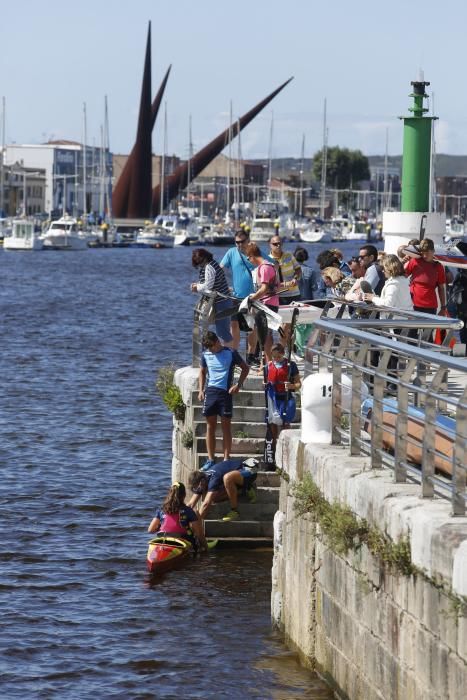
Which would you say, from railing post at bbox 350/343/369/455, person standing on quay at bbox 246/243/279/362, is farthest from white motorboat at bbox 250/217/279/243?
railing post at bbox 350/343/369/455

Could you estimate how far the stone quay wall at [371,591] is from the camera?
26.4 ft

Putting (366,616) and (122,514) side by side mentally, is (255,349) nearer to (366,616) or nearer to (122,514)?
(122,514)

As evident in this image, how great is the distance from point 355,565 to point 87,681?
3.56 metres

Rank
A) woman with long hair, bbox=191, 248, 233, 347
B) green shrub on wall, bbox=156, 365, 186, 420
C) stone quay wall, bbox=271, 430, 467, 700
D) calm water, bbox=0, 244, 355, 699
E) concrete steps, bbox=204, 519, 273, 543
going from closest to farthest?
stone quay wall, bbox=271, 430, 467, 700 → calm water, bbox=0, 244, 355, 699 → concrete steps, bbox=204, 519, 273, 543 → woman with long hair, bbox=191, 248, 233, 347 → green shrub on wall, bbox=156, 365, 186, 420

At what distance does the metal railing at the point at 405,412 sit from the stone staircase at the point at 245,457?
3.14 metres

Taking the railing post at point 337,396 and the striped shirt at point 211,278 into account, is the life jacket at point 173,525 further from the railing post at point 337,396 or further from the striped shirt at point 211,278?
the railing post at point 337,396

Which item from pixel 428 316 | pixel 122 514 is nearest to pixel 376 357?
pixel 428 316

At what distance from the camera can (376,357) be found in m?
16.0

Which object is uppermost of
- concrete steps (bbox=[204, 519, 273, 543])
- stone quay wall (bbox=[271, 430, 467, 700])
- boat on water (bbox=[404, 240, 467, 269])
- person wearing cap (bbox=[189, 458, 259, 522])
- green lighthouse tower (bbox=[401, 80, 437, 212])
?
green lighthouse tower (bbox=[401, 80, 437, 212])

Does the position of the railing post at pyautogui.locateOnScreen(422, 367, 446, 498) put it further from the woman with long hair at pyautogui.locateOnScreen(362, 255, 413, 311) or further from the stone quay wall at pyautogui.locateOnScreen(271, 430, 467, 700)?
the woman with long hair at pyautogui.locateOnScreen(362, 255, 413, 311)

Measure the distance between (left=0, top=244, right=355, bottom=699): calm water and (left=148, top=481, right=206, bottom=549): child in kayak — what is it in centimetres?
35

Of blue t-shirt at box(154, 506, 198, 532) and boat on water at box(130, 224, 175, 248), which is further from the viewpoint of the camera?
boat on water at box(130, 224, 175, 248)

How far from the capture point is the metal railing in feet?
28.2

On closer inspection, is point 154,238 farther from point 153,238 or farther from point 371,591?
point 371,591
